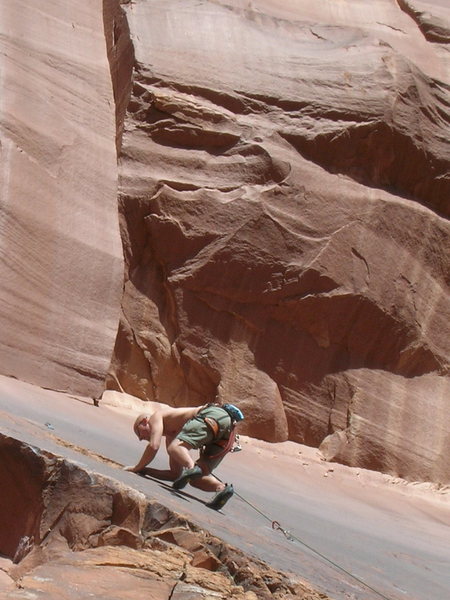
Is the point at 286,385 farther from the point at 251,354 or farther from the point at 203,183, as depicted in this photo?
the point at 203,183

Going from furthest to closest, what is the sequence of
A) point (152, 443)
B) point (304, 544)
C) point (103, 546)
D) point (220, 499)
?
point (152, 443), point (220, 499), point (304, 544), point (103, 546)

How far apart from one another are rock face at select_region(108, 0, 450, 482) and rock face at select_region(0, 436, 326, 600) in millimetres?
5191

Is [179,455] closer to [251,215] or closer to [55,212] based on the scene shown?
[55,212]

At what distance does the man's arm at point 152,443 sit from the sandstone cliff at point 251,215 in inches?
130

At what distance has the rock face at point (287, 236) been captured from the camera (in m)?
9.41

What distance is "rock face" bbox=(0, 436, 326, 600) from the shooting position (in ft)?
11.0

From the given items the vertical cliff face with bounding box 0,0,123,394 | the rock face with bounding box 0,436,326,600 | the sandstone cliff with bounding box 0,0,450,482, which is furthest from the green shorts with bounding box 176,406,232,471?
the sandstone cliff with bounding box 0,0,450,482

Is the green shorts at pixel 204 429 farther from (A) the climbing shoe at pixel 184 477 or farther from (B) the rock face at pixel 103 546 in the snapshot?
(B) the rock face at pixel 103 546

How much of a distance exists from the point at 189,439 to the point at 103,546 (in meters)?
1.55

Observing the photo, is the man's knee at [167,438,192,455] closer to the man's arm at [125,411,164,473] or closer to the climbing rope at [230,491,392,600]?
the man's arm at [125,411,164,473]

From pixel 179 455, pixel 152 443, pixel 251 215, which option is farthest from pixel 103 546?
pixel 251 215

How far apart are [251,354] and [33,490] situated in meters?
5.51

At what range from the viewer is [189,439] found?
5238 millimetres

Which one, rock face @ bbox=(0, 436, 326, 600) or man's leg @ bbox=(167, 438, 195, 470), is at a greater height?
rock face @ bbox=(0, 436, 326, 600)
